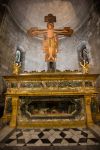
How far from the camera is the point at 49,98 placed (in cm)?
516

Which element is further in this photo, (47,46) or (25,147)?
(47,46)

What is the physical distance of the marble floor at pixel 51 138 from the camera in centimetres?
340

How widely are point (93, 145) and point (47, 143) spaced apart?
1.15 metres

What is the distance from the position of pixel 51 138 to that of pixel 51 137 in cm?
8

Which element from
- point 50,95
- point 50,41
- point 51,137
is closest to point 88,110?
point 50,95

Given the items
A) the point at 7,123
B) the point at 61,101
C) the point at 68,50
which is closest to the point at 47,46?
the point at 61,101

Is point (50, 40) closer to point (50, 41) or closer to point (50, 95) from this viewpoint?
point (50, 41)

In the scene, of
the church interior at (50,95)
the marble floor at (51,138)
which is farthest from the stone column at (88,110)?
the marble floor at (51,138)

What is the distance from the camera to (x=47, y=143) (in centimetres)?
347

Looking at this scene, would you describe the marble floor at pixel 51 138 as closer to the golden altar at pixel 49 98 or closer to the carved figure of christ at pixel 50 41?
the golden altar at pixel 49 98

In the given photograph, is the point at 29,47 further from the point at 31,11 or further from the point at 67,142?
the point at 67,142

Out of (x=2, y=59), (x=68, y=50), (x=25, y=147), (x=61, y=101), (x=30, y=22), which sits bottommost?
(x=25, y=147)

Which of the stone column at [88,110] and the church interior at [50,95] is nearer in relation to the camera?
the church interior at [50,95]

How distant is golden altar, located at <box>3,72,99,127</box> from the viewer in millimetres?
4926
